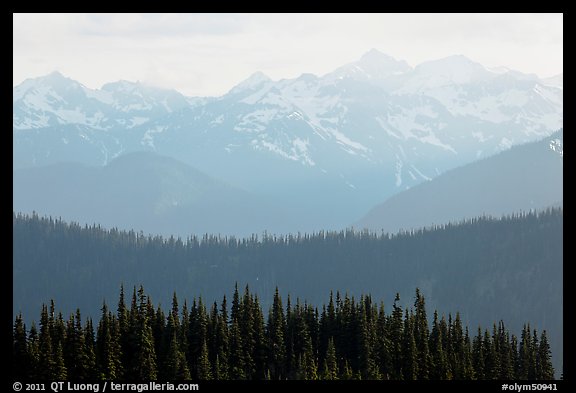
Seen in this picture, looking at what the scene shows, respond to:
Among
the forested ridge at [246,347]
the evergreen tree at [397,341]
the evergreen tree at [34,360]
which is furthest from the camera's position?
the evergreen tree at [397,341]

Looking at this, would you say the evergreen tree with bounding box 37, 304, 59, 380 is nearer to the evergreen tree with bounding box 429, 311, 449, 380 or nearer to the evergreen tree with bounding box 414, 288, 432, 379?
the evergreen tree with bounding box 414, 288, 432, 379

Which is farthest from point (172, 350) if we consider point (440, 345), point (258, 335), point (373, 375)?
point (440, 345)

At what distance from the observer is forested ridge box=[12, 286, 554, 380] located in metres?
107

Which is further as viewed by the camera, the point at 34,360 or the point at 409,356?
the point at 409,356

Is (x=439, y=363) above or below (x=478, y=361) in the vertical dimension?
below

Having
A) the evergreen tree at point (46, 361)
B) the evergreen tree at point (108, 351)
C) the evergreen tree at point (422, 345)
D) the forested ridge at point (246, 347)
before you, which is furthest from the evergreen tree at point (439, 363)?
the evergreen tree at point (46, 361)

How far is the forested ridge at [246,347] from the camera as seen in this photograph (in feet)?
351

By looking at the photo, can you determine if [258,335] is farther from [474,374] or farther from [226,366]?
[474,374]

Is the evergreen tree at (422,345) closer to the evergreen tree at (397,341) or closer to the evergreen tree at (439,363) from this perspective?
the evergreen tree at (439,363)

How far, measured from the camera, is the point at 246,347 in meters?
121

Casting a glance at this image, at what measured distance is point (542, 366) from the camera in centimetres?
14700

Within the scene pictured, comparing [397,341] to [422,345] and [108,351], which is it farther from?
[108,351]

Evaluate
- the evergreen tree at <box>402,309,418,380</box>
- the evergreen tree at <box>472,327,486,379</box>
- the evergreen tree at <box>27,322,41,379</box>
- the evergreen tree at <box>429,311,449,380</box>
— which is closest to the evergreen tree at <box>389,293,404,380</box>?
the evergreen tree at <box>402,309,418,380</box>

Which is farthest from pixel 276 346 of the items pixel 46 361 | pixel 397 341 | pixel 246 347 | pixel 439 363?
pixel 46 361
